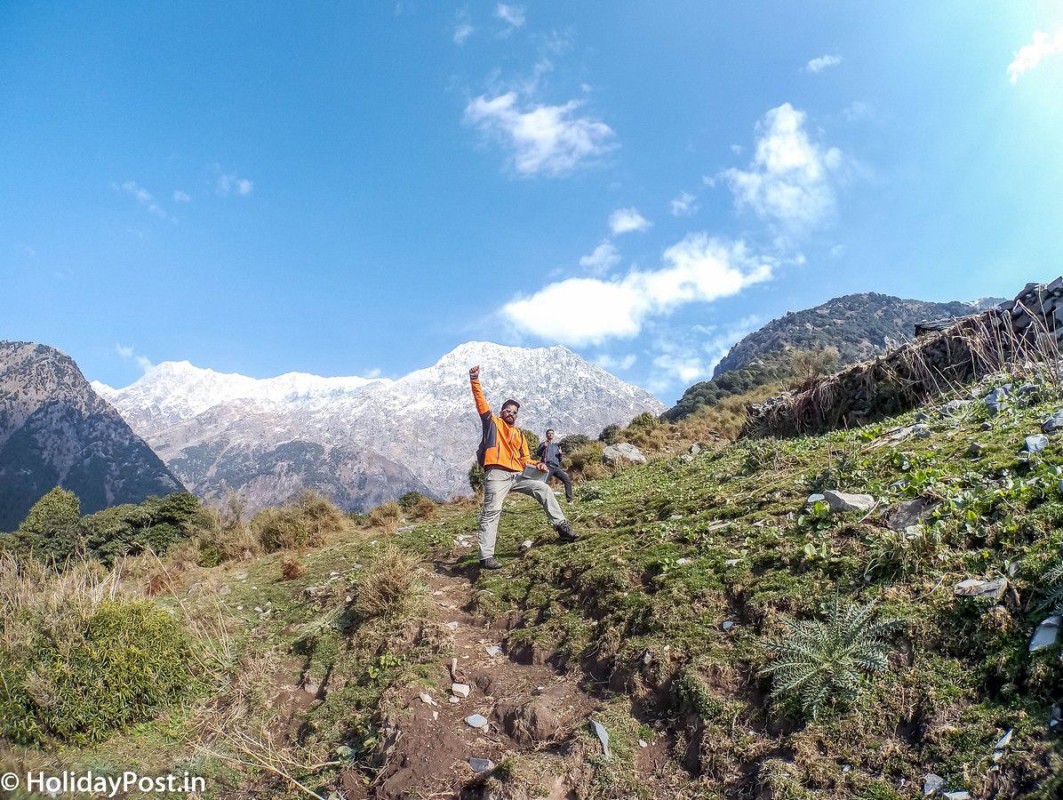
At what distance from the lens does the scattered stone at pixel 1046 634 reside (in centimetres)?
304

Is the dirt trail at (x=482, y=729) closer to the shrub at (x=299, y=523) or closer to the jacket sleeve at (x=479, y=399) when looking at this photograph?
the jacket sleeve at (x=479, y=399)

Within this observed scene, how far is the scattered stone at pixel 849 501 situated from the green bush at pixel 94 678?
6948 mm

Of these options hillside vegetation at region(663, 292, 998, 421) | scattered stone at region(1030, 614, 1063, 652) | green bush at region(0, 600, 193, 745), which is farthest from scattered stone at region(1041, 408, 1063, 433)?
hillside vegetation at region(663, 292, 998, 421)

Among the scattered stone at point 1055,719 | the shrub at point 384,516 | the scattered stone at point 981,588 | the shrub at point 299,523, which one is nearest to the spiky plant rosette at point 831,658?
the scattered stone at point 981,588

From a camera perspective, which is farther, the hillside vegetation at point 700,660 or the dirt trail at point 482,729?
the dirt trail at point 482,729

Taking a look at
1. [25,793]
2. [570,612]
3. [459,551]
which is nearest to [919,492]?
[570,612]

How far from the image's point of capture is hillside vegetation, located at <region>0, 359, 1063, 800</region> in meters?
3.16

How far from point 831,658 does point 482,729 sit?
273 cm

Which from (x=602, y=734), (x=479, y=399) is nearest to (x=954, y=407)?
(x=479, y=399)

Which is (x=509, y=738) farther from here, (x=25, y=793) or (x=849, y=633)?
(x=25, y=793)

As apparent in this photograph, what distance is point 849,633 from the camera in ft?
12.4

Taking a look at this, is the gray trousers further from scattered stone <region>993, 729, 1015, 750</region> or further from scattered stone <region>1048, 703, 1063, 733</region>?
scattered stone <region>1048, 703, 1063, 733</region>

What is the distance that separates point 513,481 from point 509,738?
446 cm

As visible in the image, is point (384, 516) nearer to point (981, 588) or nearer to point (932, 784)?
point (981, 588)
